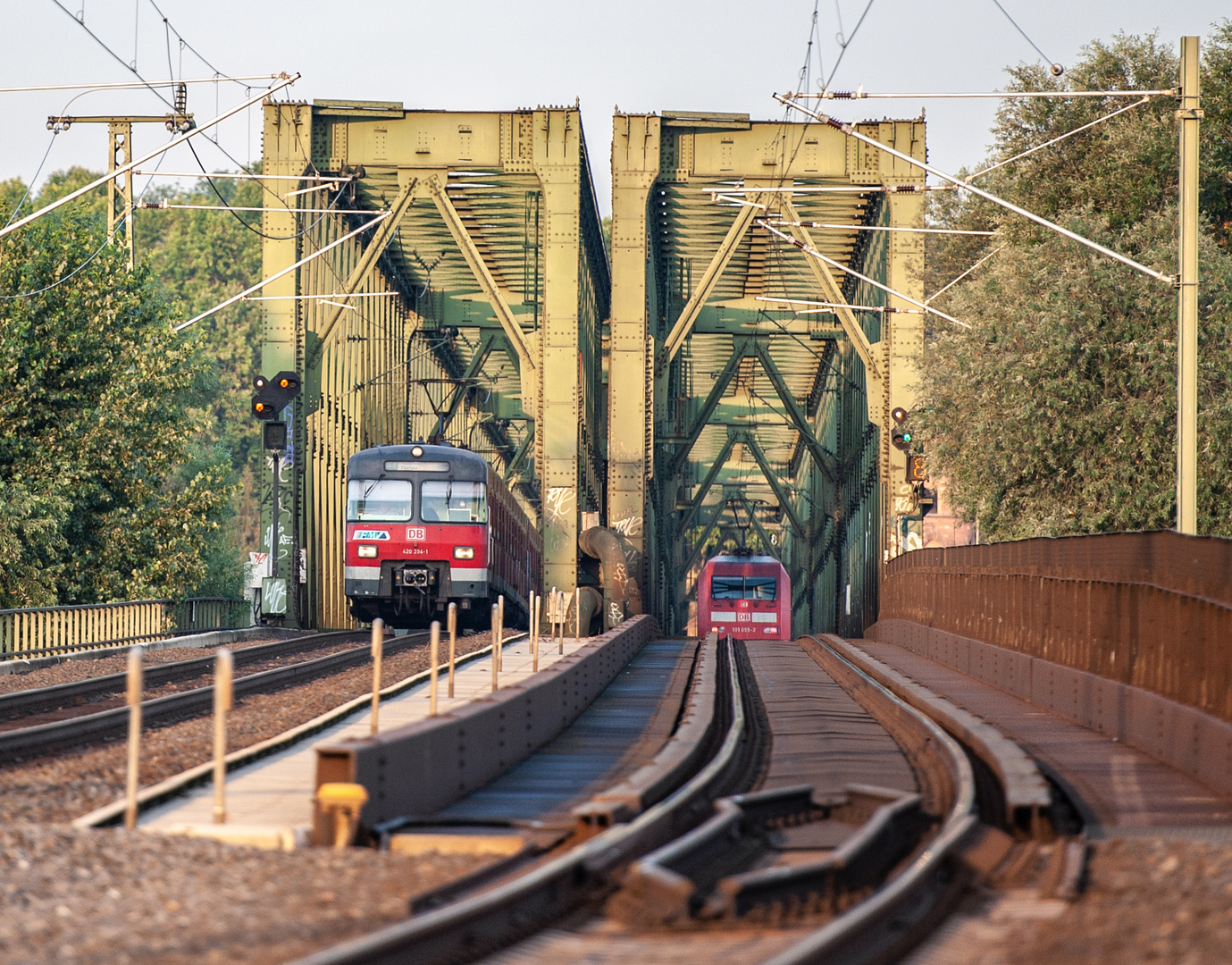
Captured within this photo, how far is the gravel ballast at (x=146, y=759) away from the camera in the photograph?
1086 centimetres

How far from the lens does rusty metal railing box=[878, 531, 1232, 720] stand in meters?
12.3

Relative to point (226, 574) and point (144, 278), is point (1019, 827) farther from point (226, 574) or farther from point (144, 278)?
point (226, 574)

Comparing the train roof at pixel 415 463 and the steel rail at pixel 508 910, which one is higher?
the train roof at pixel 415 463

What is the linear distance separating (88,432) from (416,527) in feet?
25.2

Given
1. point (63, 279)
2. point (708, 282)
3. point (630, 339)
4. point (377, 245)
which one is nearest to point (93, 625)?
point (63, 279)

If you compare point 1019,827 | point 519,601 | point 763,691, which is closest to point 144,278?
point 519,601

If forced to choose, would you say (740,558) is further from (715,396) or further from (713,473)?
(715,396)

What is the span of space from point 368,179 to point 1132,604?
2949 cm

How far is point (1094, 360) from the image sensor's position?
98.1ft

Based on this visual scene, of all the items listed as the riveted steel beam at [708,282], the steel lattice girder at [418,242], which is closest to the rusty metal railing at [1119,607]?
the steel lattice girder at [418,242]

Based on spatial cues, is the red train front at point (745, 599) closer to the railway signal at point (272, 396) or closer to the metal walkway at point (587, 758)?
the railway signal at point (272, 396)

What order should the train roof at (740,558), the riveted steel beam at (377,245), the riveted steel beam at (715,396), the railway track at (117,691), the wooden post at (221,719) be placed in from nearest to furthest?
the wooden post at (221,719), the railway track at (117,691), the riveted steel beam at (377,245), the riveted steel beam at (715,396), the train roof at (740,558)

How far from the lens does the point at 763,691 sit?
75.6 ft

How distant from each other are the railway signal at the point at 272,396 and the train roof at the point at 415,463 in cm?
191
